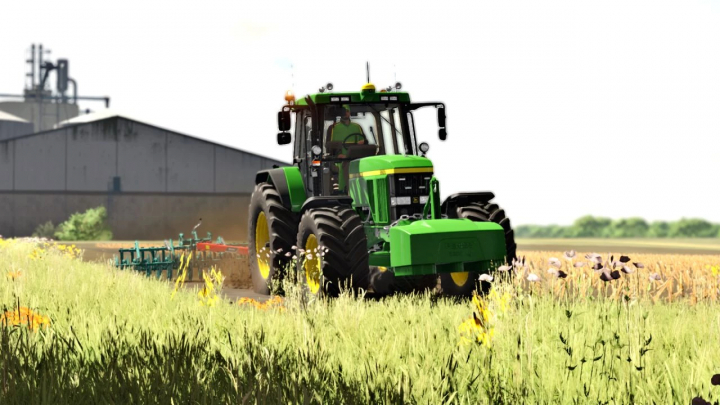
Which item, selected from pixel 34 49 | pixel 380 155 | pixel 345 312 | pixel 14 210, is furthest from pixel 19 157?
pixel 345 312

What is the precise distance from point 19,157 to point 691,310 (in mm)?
Result: 37172

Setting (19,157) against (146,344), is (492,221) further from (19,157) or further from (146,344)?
(19,157)

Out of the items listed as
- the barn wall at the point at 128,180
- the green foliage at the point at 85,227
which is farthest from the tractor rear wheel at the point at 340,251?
the barn wall at the point at 128,180

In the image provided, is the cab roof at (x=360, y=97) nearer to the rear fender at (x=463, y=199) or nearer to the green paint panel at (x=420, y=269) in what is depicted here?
the rear fender at (x=463, y=199)

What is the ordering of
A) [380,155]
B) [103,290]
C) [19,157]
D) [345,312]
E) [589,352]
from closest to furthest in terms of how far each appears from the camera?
1. [589,352]
2. [345,312]
3. [103,290]
4. [380,155]
5. [19,157]

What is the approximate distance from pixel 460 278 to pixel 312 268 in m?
2.08

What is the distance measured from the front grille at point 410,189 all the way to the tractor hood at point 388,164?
0.36ft

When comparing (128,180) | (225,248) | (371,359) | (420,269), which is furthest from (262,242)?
(128,180)

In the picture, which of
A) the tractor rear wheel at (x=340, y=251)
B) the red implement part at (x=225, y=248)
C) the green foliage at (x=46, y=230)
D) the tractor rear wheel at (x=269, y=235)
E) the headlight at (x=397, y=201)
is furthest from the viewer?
the green foliage at (x=46, y=230)

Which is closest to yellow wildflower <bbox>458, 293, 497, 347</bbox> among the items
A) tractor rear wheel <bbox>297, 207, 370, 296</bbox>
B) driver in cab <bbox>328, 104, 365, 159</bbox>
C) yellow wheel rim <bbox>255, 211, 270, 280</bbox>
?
tractor rear wheel <bbox>297, 207, 370, 296</bbox>

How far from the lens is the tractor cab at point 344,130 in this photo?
10.8 meters

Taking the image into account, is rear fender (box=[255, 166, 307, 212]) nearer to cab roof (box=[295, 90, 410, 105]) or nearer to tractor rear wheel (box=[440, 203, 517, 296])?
cab roof (box=[295, 90, 410, 105])

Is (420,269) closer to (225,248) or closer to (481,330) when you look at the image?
(481,330)

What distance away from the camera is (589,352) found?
548 centimetres
